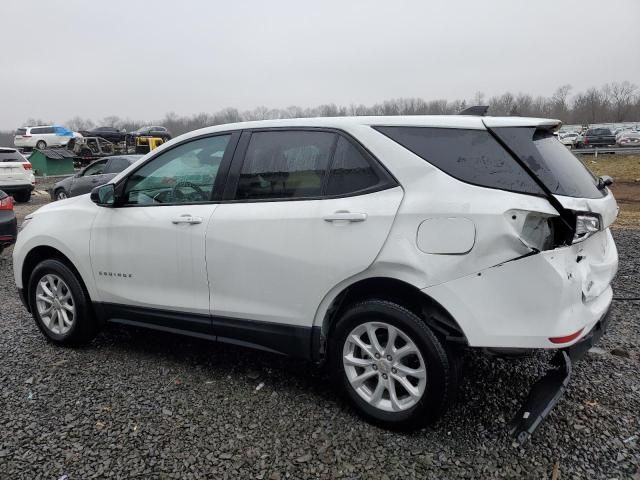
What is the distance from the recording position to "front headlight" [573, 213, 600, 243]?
93.6 inches

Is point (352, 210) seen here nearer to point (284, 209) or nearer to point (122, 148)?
point (284, 209)

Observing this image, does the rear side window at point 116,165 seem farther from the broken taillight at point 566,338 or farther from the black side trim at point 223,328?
the broken taillight at point 566,338

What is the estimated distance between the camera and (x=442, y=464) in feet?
8.14

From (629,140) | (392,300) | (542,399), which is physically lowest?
(629,140)

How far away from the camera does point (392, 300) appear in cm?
273

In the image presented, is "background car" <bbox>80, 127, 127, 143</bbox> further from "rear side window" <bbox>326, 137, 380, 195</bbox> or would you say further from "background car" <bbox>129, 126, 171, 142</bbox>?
"rear side window" <bbox>326, 137, 380, 195</bbox>

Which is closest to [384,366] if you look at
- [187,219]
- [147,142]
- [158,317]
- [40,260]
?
[187,219]

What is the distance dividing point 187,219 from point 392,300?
1468 mm

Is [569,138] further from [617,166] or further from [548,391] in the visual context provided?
[548,391]

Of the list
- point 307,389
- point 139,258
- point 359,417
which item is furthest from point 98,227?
point 359,417

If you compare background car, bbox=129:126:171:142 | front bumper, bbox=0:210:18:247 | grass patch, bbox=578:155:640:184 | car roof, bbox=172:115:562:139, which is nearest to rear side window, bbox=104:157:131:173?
front bumper, bbox=0:210:18:247

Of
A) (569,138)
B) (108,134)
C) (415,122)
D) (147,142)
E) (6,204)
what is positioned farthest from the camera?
(569,138)

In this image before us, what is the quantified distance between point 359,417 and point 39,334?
3.08 meters

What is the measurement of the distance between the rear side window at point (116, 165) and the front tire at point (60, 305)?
1052 centimetres
